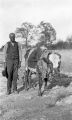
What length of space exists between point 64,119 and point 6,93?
4.16 m

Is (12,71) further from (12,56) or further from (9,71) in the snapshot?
(12,56)

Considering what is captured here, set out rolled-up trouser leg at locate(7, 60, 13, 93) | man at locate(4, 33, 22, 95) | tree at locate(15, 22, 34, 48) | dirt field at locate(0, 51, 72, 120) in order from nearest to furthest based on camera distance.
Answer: dirt field at locate(0, 51, 72, 120)
man at locate(4, 33, 22, 95)
rolled-up trouser leg at locate(7, 60, 13, 93)
tree at locate(15, 22, 34, 48)

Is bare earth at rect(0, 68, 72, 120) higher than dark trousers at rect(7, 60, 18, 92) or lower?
lower

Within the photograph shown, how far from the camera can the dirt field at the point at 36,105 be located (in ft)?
25.6

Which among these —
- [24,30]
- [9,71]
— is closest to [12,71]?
[9,71]

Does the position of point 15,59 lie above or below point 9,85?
above

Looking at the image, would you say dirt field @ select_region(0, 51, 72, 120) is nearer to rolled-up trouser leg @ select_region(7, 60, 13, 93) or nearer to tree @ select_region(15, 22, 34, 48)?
rolled-up trouser leg @ select_region(7, 60, 13, 93)

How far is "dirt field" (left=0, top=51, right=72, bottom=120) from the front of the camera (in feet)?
25.6

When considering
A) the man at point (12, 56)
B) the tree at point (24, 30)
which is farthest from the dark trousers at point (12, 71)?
the tree at point (24, 30)

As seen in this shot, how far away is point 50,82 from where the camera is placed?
13.2 m

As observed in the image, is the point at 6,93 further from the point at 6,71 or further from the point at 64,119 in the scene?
the point at 64,119

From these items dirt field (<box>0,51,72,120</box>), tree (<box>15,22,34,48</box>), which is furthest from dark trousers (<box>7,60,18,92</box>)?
tree (<box>15,22,34,48</box>)

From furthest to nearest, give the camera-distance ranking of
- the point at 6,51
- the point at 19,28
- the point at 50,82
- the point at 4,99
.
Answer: the point at 19,28 → the point at 50,82 → the point at 6,51 → the point at 4,99

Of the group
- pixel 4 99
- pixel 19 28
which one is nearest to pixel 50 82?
pixel 4 99
